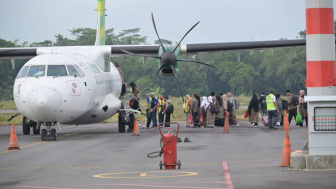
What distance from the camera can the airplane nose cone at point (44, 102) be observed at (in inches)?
761

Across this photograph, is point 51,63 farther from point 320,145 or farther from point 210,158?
point 320,145

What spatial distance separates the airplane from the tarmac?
112 cm

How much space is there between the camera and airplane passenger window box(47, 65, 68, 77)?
2090 cm

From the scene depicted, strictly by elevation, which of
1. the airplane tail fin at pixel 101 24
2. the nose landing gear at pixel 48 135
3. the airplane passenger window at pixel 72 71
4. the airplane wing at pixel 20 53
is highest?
the airplane tail fin at pixel 101 24

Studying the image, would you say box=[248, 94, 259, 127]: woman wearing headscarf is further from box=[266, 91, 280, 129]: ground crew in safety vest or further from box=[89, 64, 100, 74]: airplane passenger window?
box=[89, 64, 100, 74]: airplane passenger window

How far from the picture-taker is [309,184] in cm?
990

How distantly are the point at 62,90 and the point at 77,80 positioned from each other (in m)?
1.27

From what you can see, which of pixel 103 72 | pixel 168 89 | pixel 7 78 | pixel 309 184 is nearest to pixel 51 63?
pixel 103 72

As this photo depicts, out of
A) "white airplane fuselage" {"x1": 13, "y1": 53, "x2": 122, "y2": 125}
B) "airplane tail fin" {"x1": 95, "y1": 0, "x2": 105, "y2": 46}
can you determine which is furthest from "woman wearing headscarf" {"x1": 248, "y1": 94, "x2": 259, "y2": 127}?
"airplane tail fin" {"x1": 95, "y1": 0, "x2": 105, "y2": 46}

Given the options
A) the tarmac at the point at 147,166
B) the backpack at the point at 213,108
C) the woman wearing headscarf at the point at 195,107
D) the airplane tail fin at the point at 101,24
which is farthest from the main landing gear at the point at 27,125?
the backpack at the point at 213,108

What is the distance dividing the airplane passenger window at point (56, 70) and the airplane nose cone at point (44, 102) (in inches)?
45.2

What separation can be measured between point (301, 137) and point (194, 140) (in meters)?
3.50

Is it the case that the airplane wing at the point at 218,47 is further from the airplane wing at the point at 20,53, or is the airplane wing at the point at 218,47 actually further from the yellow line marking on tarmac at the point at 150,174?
the yellow line marking on tarmac at the point at 150,174

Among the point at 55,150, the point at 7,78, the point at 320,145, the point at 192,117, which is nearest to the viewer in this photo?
the point at 320,145
